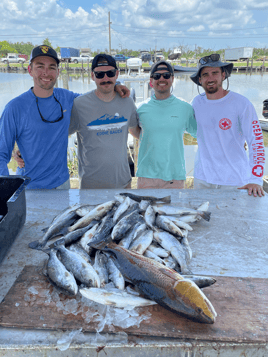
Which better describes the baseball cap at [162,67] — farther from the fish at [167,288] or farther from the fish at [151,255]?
the fish at [167,288]

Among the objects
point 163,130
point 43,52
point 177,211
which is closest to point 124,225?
point 177,211

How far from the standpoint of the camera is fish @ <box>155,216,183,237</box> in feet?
6.77

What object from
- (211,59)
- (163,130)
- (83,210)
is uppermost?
(211,59)

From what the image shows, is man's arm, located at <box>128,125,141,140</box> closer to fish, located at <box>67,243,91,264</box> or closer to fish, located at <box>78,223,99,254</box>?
fish, located at <box>78,223,99,254</box>

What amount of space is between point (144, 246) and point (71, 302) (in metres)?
0.61

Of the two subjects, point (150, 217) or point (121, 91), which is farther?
point (121, 91)

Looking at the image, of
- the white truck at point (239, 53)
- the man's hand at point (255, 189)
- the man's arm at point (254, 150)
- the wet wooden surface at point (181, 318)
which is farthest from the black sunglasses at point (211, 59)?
the white truck at point (239, 53)

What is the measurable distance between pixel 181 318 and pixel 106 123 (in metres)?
2.66

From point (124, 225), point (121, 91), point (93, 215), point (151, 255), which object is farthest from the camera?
point (121, 91)

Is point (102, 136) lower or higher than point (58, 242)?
higher

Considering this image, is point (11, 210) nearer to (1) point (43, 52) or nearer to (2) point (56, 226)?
(2) point (56, 226)

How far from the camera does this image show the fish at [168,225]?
2064 millimetres

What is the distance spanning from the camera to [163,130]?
366cm

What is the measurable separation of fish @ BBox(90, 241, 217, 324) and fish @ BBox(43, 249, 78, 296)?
0.30m
